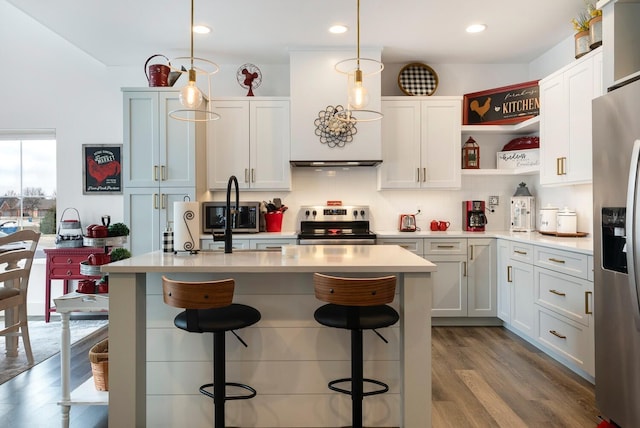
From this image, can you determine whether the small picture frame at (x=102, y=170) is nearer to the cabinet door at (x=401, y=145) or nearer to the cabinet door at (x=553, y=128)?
the cabinet door at (x=401, y=145)

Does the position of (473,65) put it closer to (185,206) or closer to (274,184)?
(274,184)

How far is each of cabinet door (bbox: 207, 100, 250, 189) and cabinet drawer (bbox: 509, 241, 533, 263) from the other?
261cm

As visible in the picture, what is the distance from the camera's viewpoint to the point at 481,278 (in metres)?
4.16

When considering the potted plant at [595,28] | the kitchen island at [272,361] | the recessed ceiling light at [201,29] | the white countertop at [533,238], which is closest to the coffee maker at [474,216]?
the white countertop at [533,238]

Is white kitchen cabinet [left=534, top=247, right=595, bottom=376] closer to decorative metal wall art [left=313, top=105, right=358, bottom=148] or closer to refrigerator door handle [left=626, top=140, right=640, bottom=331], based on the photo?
refrigerator door handle [left=626, top=140, right=640, bottom=331]

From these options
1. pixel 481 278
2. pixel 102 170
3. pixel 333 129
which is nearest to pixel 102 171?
pixel 102 170

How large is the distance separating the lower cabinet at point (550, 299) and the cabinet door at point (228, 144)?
269cm

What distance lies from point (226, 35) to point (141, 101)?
1.03m

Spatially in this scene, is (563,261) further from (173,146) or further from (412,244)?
(173,146)

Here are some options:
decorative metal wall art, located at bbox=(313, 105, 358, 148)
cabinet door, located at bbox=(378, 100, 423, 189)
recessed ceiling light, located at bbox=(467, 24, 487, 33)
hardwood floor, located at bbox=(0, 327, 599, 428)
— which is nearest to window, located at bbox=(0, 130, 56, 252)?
hardwood floor, located at bbox=(0, 327, 599, 428)

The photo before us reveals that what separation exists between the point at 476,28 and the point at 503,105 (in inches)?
38.2

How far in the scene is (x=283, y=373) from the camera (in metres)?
2.28

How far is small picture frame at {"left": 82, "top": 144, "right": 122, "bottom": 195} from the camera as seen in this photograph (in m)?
4.69

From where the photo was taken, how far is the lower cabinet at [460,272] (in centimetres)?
414
